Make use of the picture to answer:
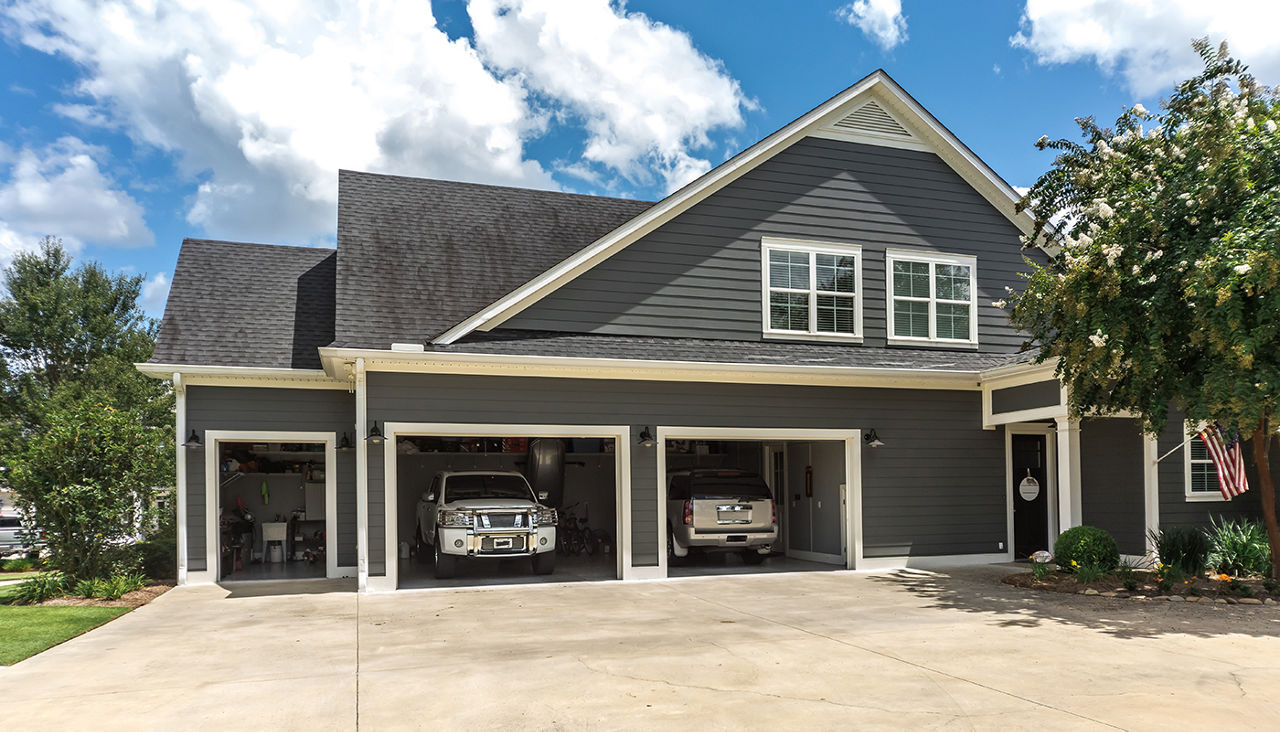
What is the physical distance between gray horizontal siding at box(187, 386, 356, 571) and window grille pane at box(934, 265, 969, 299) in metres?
10.4

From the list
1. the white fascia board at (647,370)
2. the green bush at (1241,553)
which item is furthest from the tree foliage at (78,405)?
the green bush at (1241,553)

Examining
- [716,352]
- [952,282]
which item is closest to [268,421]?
[716,352]

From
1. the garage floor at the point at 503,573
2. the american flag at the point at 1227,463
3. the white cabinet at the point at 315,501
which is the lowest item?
the garage floor at the point at 503,573

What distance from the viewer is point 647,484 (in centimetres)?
1343

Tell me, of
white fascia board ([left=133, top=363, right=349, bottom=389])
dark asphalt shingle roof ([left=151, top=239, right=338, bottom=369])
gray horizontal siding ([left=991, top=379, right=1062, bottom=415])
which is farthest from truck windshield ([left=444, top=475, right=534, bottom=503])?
gray horizontal siding ([left=991, top=379, right=1062, bottom=415])

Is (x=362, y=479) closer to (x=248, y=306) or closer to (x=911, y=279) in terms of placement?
(x=248, y=306)

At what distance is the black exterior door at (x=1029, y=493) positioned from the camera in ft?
50.8

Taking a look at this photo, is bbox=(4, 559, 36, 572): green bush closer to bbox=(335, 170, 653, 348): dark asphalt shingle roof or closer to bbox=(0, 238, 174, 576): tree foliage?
bbox=(0, 238, 174, 576): tree foliage

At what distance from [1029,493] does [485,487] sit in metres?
9.52

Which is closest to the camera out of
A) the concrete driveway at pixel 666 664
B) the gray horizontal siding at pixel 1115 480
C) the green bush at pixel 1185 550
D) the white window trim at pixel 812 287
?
the concrete driveway at pixel 666 664

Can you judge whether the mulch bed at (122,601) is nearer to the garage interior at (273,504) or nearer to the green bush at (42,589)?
the green bush at (42,589)

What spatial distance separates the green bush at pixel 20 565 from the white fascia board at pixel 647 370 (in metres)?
12.4

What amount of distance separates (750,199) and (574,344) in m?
4.08

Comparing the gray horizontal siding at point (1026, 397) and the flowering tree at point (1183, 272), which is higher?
the flowering tree at point (1183, 272)
